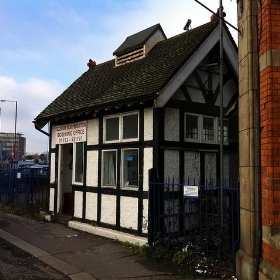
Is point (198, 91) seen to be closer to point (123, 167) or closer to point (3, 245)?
point (123, 167)

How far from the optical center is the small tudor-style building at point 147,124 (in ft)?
25.3

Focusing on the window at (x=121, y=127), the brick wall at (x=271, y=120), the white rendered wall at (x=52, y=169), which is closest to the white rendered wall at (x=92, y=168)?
the window at (x=121, y=127)

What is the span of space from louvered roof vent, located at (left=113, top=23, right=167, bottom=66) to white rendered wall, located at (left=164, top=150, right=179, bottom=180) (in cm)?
383

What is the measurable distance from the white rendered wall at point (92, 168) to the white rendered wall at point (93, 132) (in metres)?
0.30

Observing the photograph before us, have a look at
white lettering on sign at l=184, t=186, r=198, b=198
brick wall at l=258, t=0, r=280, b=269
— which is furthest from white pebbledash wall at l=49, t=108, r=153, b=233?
brick wall at l=258, t=0, r=280, b=269

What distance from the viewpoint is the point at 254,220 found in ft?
15.9

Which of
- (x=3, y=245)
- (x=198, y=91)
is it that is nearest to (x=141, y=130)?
(x=198, y=91)

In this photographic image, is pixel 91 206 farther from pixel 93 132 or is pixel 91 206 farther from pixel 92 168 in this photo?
pixel 93 132

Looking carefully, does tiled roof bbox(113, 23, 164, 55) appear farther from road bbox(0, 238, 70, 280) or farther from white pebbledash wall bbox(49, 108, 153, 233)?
road bbox(0, 238, 70, 280)

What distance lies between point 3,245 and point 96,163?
2.97 m

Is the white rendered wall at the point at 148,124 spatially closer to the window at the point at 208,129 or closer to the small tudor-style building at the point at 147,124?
the small tudor-style building at the point at 147,124

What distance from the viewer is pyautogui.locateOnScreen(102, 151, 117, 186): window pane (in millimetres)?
8875

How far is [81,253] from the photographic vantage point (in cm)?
725

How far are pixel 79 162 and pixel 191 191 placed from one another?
15.1ft
